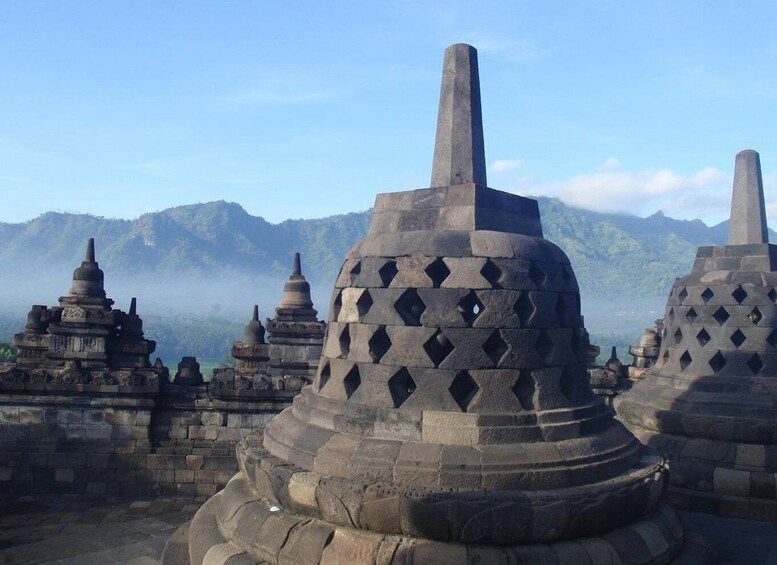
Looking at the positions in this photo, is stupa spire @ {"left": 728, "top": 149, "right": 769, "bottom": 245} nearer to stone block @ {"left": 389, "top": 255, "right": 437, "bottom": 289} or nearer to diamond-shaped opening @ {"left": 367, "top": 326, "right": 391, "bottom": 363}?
stone block @ {"left": 389, "top": 255, "right": 437, "bottom": 289}

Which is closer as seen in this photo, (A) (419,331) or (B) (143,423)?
(A) (419,331)

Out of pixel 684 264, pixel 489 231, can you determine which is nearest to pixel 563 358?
pixel 489 231

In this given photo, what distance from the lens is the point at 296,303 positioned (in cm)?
1853

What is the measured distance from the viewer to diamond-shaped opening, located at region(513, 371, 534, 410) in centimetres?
416

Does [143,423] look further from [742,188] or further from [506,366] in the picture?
[742,188]

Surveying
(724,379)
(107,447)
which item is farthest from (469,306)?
(107,447)

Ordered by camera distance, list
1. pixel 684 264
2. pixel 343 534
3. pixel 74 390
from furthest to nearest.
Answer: pixel 684 264 → pixel 74 390 → pixel 343 534

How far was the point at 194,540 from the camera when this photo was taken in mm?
4488

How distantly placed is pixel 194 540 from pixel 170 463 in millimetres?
5235

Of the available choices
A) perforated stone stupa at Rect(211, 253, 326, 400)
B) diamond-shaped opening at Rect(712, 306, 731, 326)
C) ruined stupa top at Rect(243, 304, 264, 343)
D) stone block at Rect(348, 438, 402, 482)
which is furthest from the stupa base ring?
ruined stupa top at Rect(243, 304, 264, 343)

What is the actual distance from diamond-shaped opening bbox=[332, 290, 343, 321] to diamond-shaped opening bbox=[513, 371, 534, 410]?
1.38 m

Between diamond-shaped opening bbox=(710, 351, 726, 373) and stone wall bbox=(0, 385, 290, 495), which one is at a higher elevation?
diamond-shaped opening bbox=(710, 351, 726, 373)

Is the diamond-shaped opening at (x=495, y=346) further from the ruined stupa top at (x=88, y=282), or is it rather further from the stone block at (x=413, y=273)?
the ruined stupa top at (x=88, y=282)

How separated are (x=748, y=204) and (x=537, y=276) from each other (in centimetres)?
476
